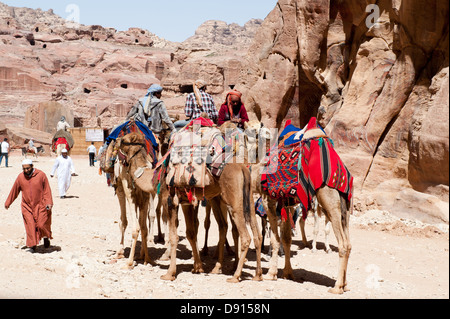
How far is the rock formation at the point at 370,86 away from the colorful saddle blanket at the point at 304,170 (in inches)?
128

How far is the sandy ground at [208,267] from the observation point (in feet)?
21.7

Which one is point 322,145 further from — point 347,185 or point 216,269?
point 216,269

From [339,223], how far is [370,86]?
347 inches

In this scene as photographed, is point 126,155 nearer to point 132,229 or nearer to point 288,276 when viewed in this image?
point 132,229

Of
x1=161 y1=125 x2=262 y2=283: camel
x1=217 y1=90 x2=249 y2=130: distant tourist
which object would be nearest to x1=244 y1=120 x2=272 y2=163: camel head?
x1=161 y1=125 x2=262 y2=283: camel

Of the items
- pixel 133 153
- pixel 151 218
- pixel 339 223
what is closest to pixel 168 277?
pixel 133 153

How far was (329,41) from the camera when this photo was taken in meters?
17.3

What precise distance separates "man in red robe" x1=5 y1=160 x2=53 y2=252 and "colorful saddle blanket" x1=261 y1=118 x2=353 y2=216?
4422 millimetres

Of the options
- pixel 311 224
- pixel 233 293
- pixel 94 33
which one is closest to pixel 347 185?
pixel 233 293

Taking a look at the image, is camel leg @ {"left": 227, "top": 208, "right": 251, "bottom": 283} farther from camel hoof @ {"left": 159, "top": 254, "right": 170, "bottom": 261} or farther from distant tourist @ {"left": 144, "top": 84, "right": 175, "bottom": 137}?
distant tourist @ {"left": 144, "top": 84, "right": 175, "bottom": 137}

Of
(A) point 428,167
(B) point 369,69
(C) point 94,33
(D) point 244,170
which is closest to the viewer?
(D) point 244,170

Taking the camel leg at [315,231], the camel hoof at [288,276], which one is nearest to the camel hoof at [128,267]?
the camel hoof at [288,276]

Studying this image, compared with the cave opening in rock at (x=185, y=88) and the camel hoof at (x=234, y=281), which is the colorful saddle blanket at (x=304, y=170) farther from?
the cave opening in rock at (x=185, y=88)

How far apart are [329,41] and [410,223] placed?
7946 millimetres
